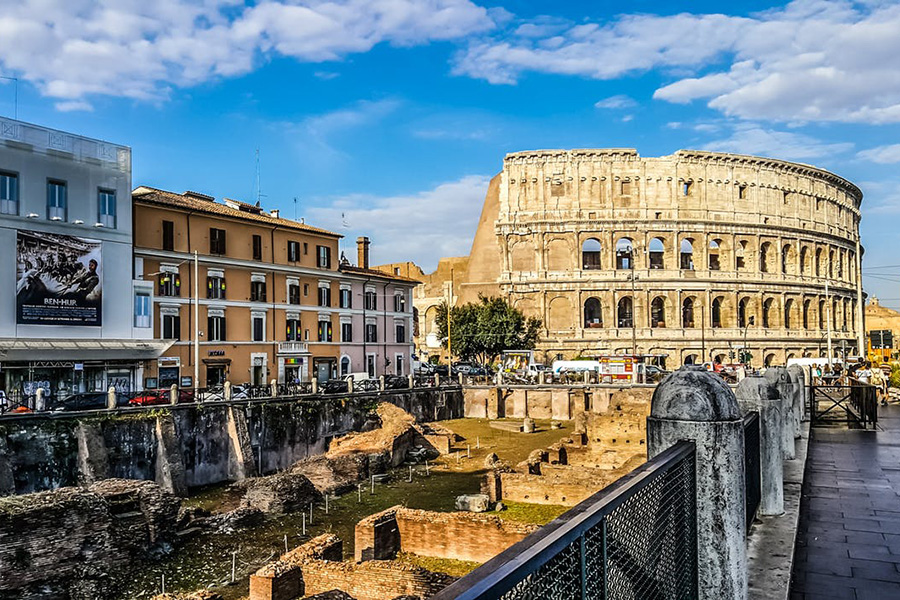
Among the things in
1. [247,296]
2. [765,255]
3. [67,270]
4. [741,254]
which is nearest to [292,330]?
[247,296]

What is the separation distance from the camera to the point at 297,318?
42156mm

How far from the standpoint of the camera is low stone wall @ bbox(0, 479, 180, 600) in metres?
14.4

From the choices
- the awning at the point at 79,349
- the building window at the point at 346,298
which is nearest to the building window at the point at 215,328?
the awning at the point at 79,349

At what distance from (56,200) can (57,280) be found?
3408 mm

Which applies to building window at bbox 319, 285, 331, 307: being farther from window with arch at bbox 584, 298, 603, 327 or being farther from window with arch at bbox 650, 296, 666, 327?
window with arch at bbox 650, 296, 666, 327

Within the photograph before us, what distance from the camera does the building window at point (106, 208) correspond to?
3170 centimetres

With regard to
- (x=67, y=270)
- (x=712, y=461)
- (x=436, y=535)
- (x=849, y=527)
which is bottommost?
(x=436, y=535)

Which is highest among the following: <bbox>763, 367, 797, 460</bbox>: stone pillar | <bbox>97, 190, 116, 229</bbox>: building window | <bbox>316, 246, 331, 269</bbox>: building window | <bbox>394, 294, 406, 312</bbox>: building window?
<bbox>97, 190, 116, 229</bbox>: building window

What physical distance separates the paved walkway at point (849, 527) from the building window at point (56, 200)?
29.4 m

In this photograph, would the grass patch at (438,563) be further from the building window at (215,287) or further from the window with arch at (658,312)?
the window with arch at (658,312)

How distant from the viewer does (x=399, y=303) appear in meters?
50.6

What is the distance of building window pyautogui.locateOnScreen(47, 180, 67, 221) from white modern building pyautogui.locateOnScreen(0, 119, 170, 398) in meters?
0.04

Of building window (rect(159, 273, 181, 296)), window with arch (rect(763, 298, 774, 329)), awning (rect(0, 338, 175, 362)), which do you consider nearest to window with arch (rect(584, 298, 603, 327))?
window with arch (rect(763, 298, 774, 329))

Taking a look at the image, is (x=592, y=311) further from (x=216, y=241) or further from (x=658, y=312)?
(x=216, y=241)
